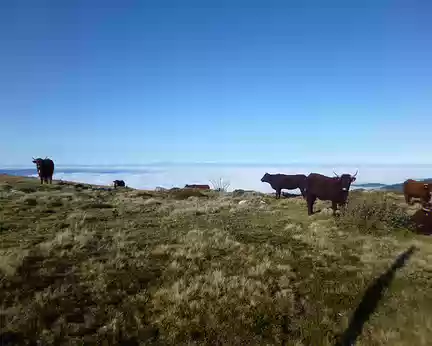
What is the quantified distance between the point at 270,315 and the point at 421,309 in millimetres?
3646

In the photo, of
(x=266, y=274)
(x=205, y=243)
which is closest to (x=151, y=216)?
(x=205, y=243)

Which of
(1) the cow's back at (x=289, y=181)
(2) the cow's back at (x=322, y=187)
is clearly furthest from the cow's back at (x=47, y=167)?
(2) the cow's back at (x=322, y=187)

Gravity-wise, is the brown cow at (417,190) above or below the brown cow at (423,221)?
above

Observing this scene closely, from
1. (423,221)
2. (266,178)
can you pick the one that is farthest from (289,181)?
(423,221)

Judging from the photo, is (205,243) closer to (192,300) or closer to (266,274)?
(266,274)

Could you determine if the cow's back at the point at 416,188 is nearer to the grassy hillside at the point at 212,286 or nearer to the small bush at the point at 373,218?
the small bush at the point at 373,218

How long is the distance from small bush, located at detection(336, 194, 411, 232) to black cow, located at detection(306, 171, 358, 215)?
174 centimetres

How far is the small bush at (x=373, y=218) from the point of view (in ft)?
56.4

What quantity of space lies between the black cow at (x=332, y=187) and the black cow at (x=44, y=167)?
35403mm

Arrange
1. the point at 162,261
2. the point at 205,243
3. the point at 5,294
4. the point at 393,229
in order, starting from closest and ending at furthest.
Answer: the point at 5,294 < the point at 162,261 < the point at 205,243 < the point at 393,229

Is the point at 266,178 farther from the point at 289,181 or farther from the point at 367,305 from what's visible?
the point at 367,305

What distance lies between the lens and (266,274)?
10773 mm

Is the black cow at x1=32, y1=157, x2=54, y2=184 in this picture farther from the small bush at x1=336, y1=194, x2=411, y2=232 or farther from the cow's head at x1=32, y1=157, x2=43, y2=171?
the small bush at x1=336, y1=194, x2=411, y2=232

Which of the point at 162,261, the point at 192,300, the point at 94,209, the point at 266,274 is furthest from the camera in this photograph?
the point at 94,209
